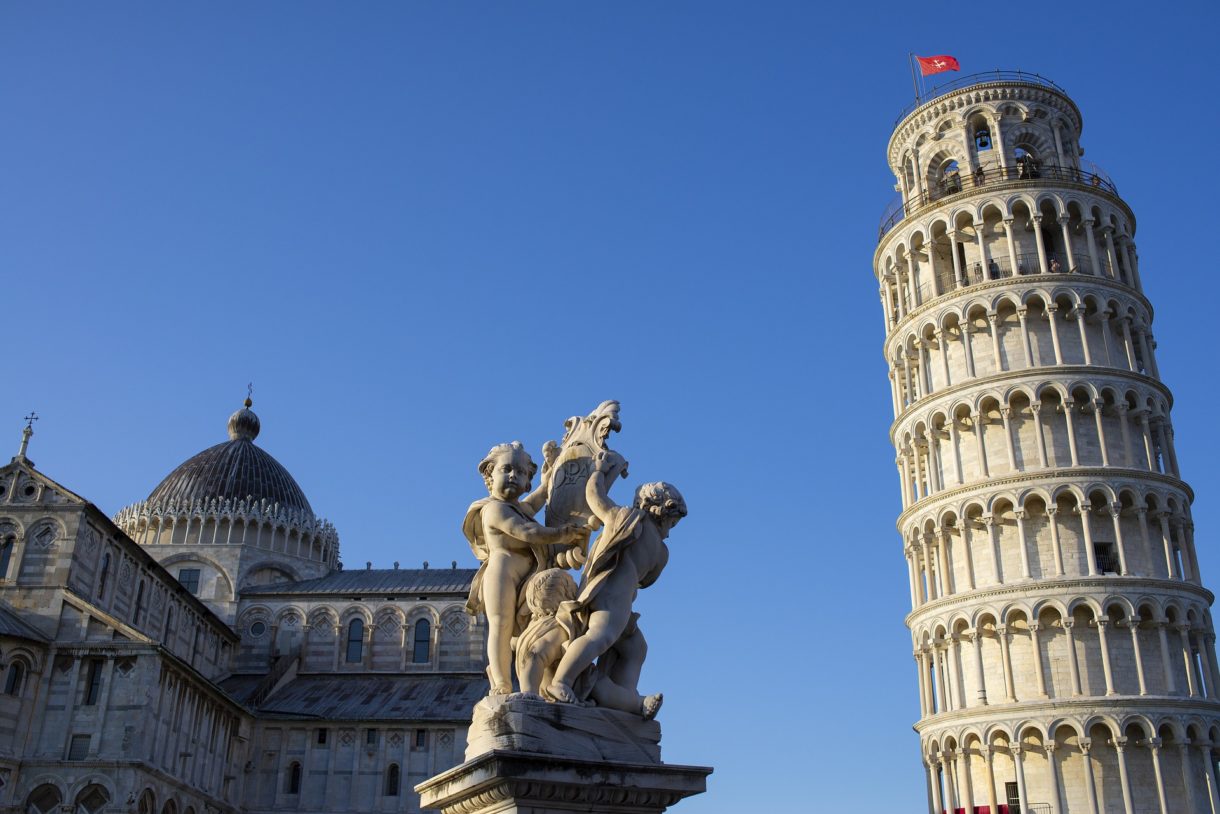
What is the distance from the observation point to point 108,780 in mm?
37938

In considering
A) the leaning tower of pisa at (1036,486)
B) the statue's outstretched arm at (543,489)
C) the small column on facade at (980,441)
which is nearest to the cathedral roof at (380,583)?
the leaning tower of pisa at (1036,486)

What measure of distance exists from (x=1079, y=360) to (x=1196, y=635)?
1098 centimetres

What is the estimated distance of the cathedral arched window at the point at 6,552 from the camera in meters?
42.8

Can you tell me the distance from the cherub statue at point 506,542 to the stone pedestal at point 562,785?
2.40 ft

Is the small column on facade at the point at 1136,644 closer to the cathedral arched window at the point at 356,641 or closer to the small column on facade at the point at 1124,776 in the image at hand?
the small column on facade at the point at 1124,776

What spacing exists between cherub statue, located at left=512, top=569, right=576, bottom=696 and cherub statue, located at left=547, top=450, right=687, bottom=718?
84 mm

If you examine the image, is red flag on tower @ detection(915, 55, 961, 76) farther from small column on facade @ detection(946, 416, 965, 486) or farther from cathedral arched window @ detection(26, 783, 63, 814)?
cathedral arched window @ detection(26, 783, 63, 814)


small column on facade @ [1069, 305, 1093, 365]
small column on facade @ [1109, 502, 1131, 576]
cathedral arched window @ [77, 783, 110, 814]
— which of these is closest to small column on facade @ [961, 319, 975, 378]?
small column on facade @ [1069, 305, 1093, 365]

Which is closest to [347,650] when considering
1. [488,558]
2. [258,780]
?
[258,780]

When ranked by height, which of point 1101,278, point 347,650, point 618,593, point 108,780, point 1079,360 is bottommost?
point 618,593

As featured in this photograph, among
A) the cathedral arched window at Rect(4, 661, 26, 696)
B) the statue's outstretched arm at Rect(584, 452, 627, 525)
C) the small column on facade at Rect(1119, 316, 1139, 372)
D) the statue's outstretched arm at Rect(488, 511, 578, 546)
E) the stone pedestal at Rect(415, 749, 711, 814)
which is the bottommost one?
the stone pedestal at Rect(415, 749, 711, 814)

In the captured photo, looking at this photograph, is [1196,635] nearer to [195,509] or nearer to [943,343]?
[943,343]

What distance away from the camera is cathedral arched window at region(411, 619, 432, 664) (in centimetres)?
5784

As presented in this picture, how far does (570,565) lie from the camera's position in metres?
7.52
